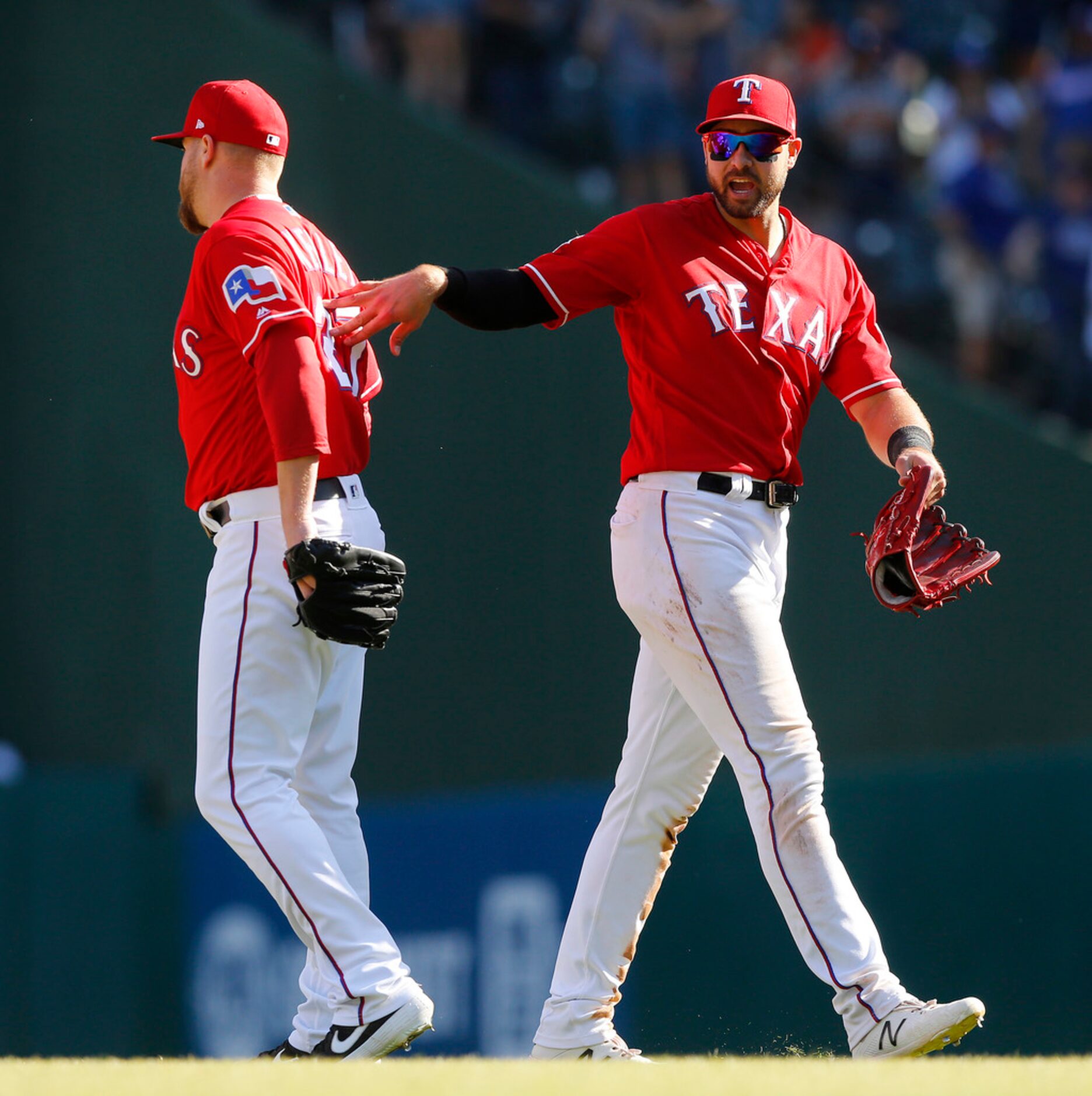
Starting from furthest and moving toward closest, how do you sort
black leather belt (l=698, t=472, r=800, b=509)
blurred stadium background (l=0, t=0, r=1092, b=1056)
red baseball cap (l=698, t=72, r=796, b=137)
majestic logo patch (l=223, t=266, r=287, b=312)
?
blurred stadium background (l=0, t=0, r=1092, b=1056)
red baseball cap (l=698, t=72, r=796, b=137)
black leather belt (l=698, t=472, r=800, b=509)
majestic logo patch (l=223, t=266, r=287, b=312)

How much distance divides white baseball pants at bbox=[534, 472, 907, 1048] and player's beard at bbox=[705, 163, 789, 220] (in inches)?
25.1

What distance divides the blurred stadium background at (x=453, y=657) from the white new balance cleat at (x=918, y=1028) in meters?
2.29

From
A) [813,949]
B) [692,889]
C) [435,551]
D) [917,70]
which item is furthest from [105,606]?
[917,70]

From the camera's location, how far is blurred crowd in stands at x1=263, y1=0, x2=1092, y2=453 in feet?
23.9

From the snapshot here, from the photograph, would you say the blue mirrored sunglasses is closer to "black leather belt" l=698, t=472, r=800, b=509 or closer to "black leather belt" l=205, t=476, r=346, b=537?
"black leather belt" l=698, t=472, r=800, b=509

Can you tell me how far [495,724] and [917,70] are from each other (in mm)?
4557

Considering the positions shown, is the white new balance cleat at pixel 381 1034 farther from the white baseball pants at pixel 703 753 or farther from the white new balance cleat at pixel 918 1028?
the white new balance cleat at pixel 918 1028

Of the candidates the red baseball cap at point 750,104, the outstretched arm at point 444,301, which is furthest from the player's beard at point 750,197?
the outstretched arm at point 444,301

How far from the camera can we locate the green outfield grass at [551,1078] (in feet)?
8.75

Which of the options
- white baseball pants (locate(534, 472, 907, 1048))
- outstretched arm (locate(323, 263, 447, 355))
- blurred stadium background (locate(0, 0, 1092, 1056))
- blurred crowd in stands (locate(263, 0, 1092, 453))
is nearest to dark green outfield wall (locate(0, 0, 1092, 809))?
blurred stadium background (locate(0, 0, 1092, 1056))

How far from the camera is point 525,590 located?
20.7 ft

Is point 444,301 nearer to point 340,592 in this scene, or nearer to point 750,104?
point 340,592

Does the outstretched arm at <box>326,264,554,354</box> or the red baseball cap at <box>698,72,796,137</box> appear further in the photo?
the red baseball cap at <box>698,72,796,137</box>

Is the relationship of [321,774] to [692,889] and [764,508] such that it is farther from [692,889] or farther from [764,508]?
[692,889]
